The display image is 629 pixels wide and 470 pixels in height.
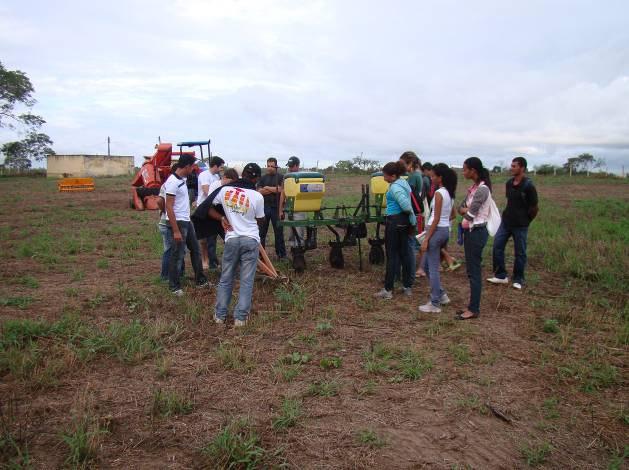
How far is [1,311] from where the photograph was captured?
5449 mm

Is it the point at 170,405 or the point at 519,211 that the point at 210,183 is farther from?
the point at 519,211

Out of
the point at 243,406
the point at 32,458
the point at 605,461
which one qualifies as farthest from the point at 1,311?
the point at 605,461

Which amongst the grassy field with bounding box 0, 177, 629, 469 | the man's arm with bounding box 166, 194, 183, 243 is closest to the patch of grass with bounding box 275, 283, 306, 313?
the grassy field with bounding box 0, 177, 629, 469

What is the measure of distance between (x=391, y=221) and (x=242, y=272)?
202cm

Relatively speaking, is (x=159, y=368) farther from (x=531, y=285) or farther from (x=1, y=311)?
(x=531, y=285)

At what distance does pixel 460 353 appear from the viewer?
14.4 ft

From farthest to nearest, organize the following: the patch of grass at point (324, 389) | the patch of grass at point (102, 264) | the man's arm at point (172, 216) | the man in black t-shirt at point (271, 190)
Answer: the patch of grass at point (102, 264) → the man in black t-shirt at point (271, 190) → the man's arm at point (172, 216) → the patch of grass at point (324, 389)

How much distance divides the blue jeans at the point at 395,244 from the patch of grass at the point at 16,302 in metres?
4.43

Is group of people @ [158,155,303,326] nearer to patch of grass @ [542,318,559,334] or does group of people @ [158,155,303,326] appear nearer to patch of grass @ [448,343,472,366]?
patch of grass @ [448,343,472,366]

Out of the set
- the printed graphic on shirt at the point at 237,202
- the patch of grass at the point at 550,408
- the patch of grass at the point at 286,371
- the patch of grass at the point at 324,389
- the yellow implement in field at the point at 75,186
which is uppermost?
the yellow implement in field at the point at 75,186

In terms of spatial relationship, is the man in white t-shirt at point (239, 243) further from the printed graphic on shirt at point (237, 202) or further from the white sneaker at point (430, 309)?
the white sneaker at point (430, 309)

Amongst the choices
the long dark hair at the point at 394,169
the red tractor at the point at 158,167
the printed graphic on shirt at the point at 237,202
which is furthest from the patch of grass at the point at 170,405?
the red tractor at the point at 158,167

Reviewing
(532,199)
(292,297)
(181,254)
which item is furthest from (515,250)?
(181,254)

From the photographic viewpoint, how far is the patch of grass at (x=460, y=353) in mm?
4306
